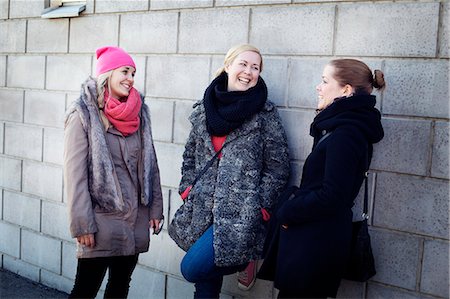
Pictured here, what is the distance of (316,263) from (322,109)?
2.74 ft

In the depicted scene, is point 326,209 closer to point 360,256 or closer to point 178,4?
point 360,256

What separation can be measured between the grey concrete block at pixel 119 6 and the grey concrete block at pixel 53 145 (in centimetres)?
119

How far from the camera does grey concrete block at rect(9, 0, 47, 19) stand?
214 inches

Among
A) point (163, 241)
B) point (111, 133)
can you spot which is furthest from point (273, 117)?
point (163, 241)

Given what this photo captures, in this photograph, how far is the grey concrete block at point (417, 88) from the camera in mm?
3115

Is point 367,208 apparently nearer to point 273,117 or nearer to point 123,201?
point 273,117

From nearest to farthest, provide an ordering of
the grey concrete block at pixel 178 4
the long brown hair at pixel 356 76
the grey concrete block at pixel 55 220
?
the long brown hair at pixel 356 76 < the grey concrete block at pixel 178 4 < the grey concrete block at pixel 55 220

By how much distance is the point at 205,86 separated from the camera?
4.19m

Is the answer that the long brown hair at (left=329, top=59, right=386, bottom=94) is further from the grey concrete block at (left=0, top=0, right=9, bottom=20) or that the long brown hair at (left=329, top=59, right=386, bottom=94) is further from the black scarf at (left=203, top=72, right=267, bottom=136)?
the grey concrete block at (left=0, top=0, right=9, bottom=20)

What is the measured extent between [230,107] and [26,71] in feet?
9.84

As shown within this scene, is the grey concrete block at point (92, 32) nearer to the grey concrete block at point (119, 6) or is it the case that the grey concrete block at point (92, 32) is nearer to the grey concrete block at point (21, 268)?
the grey concrete block at point (119, 6)

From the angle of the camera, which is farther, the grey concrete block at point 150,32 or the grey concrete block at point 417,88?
the grey concrete block at point 150,32

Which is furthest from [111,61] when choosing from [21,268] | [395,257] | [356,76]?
[21,268]

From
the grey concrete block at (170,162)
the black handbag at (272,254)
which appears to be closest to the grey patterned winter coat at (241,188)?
the black handbag at (272,254)
